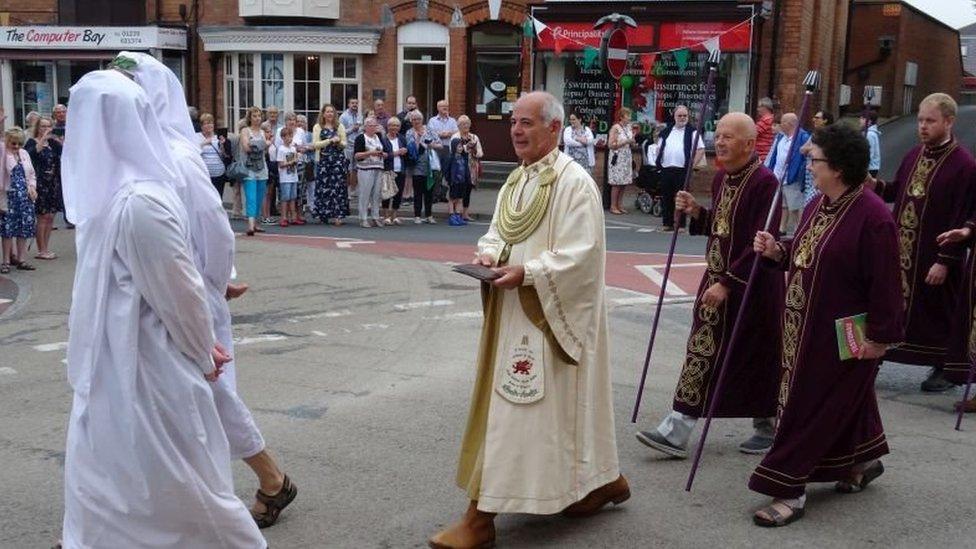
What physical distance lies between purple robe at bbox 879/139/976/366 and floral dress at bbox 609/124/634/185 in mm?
12026

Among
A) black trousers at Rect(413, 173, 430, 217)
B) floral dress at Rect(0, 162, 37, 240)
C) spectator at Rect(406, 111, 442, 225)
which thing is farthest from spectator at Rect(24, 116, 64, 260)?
black trousers at Rect(413, 173, 430, 217)

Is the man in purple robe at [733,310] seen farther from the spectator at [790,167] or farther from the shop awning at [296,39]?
the shop awning at [296,39]

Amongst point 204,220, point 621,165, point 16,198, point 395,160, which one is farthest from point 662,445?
point 621,165

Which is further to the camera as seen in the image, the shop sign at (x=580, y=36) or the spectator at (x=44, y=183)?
the shop sign at (x=580, y=36)

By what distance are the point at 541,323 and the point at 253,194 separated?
1220 centimetres

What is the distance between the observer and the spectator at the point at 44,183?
44.0 ft

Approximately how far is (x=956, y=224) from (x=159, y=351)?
5.45 m

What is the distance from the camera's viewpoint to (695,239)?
15961 mm

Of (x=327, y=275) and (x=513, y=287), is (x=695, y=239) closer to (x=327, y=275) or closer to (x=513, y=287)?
(x=327, y=275)

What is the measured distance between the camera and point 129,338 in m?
3.72

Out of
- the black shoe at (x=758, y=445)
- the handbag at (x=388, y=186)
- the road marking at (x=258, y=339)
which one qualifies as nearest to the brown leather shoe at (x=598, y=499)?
the black shoe at (x=758, y=445)

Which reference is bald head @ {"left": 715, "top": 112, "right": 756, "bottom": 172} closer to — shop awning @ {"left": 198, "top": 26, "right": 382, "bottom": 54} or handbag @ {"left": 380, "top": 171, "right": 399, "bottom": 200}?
handbag @ {"left": 380, "top": 171, "right": 399, "bottom": 200}

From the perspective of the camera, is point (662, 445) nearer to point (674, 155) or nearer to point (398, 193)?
point (674, 155)

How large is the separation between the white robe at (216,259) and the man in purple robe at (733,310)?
2322 mm
